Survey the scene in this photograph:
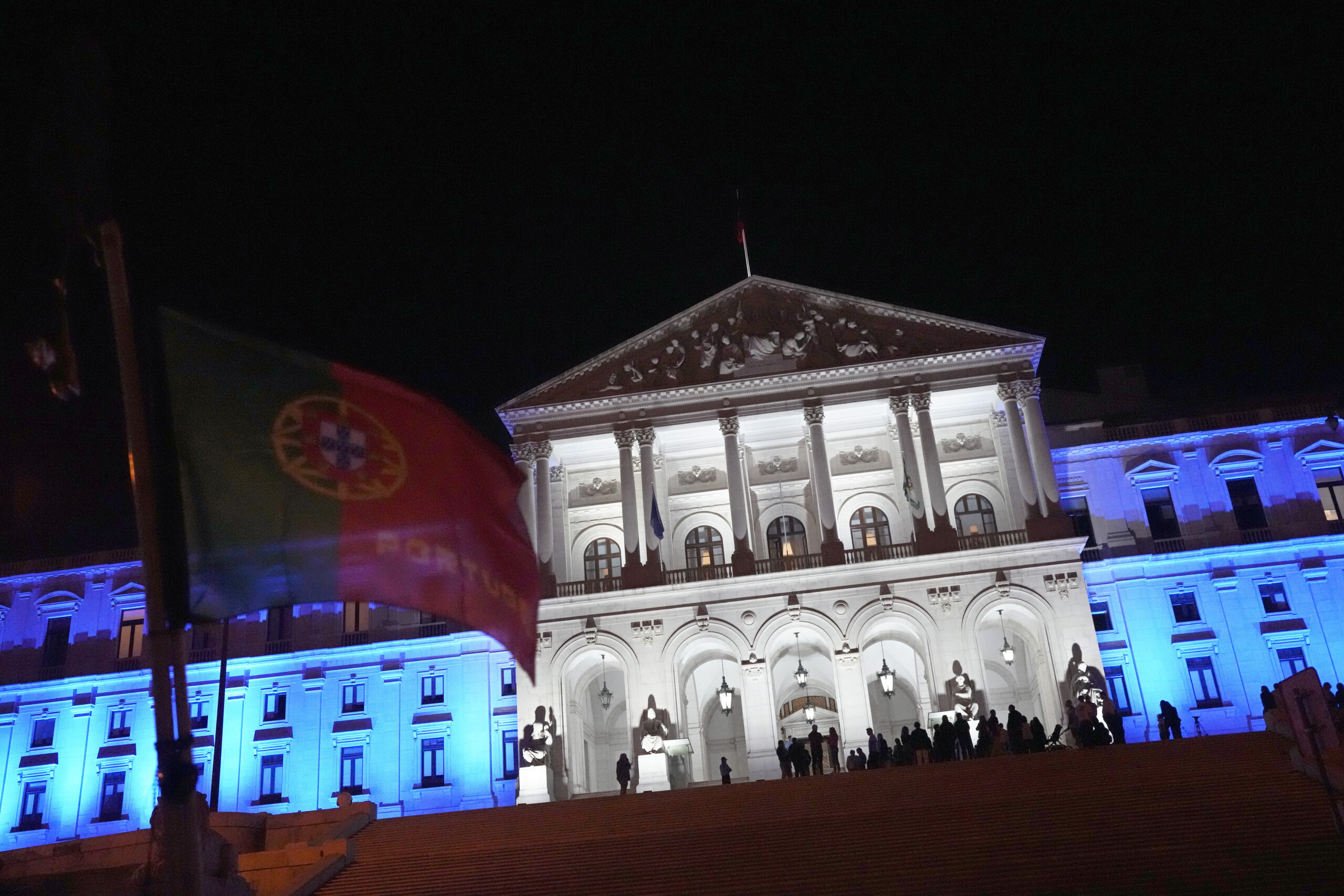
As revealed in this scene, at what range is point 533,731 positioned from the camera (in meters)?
37.9

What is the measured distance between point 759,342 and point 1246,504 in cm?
1941

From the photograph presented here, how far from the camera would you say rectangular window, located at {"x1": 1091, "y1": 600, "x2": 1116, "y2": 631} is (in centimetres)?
4338

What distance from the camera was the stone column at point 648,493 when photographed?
41.2 m

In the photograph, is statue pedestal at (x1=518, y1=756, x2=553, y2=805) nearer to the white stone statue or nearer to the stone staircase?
the white stone statue

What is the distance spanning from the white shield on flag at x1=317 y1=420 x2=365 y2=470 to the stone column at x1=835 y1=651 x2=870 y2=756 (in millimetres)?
29819

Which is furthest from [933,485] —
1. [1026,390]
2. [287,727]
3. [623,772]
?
[287,727]

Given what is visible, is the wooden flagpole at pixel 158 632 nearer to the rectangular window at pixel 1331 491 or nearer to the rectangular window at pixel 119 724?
the rectangular window at pixel 119 724

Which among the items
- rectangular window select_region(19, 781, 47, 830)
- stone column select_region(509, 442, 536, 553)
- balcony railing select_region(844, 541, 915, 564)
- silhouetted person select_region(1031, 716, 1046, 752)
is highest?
stone column select_region(509, 442, 536, 553)

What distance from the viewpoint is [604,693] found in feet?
125

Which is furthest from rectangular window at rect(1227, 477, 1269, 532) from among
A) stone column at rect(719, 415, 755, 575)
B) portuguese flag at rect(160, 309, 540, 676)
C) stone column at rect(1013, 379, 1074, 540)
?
portuguese flag at rect(160, 309, 540, 676)

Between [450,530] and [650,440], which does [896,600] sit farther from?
[450,530]

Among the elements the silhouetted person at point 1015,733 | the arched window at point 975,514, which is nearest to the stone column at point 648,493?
the arched window at point 975,514

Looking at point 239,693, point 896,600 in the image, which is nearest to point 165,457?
point 896,600

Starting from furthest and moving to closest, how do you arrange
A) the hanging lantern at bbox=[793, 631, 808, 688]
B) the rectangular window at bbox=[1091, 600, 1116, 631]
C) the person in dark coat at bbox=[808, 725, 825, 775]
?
1. the rectangular window at bbox=[1091, 600, 1116, 631]
2. the hanging lantern at bbox=[793, 631, 808, 688]
3. the person in dark coat at bbox=[808, 725, 825, 775]
